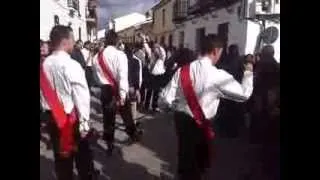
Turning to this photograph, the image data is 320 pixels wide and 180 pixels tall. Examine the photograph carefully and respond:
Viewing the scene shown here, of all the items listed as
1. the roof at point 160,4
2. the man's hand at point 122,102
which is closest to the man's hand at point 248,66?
the roof at point 160,4

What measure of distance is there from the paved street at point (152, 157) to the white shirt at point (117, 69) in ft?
0.32

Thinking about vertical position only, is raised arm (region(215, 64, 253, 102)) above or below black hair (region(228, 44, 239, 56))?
below

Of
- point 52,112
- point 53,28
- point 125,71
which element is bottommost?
point 52,112

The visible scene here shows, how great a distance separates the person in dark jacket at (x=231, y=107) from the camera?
9.47 feet

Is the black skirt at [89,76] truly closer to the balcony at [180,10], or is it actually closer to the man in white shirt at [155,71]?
the man in white shirt at [155,71]

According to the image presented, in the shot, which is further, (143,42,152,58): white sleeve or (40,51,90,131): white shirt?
(143,42,152,58): white sleeve

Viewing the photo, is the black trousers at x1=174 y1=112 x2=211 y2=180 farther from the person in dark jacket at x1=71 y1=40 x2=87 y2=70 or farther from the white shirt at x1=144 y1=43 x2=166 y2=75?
the person in dark jacket at x1=71 y1=40 x2=87 y2=70

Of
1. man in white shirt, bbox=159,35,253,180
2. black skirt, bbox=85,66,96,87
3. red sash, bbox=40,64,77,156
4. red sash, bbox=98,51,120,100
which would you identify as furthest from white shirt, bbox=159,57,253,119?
red sash, bbox=40,64,77,156

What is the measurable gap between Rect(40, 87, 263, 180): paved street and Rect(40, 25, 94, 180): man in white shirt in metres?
0.05

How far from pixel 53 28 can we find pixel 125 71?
0.40 meters

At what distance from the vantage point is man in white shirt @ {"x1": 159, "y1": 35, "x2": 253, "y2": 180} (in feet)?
9.43
